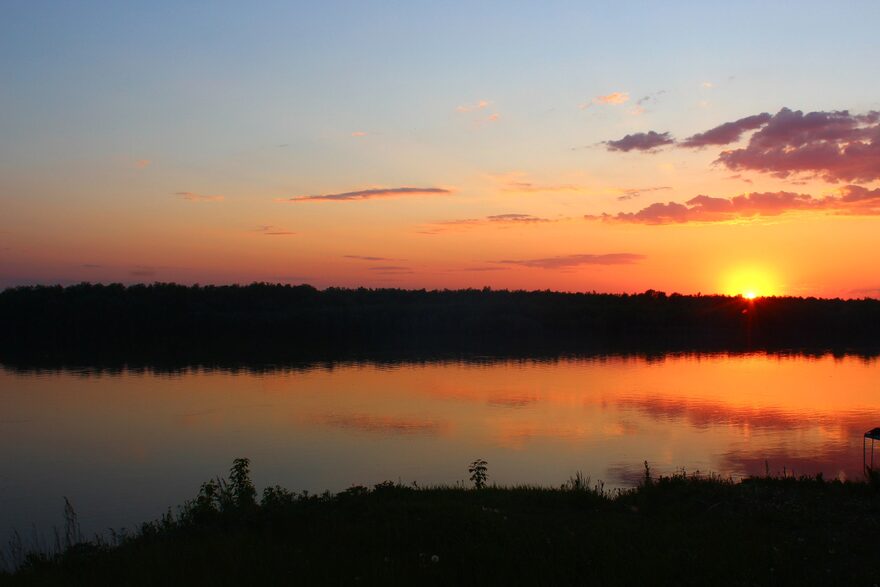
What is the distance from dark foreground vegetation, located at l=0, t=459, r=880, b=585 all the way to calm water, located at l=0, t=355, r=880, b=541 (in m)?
5.15

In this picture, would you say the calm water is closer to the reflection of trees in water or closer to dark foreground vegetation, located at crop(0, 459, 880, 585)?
the reflection of trees in water

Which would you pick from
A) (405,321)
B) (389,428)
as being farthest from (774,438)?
(405,321)

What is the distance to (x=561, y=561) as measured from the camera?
6633 mm

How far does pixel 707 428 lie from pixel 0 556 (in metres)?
17.3

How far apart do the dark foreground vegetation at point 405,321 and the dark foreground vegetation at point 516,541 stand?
42135 millimetres

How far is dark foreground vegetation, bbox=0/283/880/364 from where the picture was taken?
5694 centimetres

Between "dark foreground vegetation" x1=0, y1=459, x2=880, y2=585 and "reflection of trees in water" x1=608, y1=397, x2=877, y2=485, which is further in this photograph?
"reflection of trees in water" x1=608, y1=397, x2=877, y2=485

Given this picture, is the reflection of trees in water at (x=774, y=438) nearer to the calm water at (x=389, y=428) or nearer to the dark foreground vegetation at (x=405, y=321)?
the calm water at (x=389, y=428)

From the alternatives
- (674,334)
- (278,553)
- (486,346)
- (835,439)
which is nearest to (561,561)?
(278,553)

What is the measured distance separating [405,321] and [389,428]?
4870 centimetres

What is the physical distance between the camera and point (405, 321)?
70188mm

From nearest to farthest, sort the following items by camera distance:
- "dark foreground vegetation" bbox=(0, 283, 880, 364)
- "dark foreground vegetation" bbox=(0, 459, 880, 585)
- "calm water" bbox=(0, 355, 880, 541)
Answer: "dark foreground vegetation" bbox=(0, 459, 880, 585)
"calm water" bbox=(0, 355, 880, 541)
"dark foreground vegetation" bbox=(0, 283, 880, 364)

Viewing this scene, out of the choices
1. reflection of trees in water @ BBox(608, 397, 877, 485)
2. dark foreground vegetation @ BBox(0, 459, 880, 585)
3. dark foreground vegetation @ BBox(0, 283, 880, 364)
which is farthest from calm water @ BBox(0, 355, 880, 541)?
dark foreground vegetation @ BBox(0, 283, 880, 364)

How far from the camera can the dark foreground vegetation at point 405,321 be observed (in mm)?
56938
